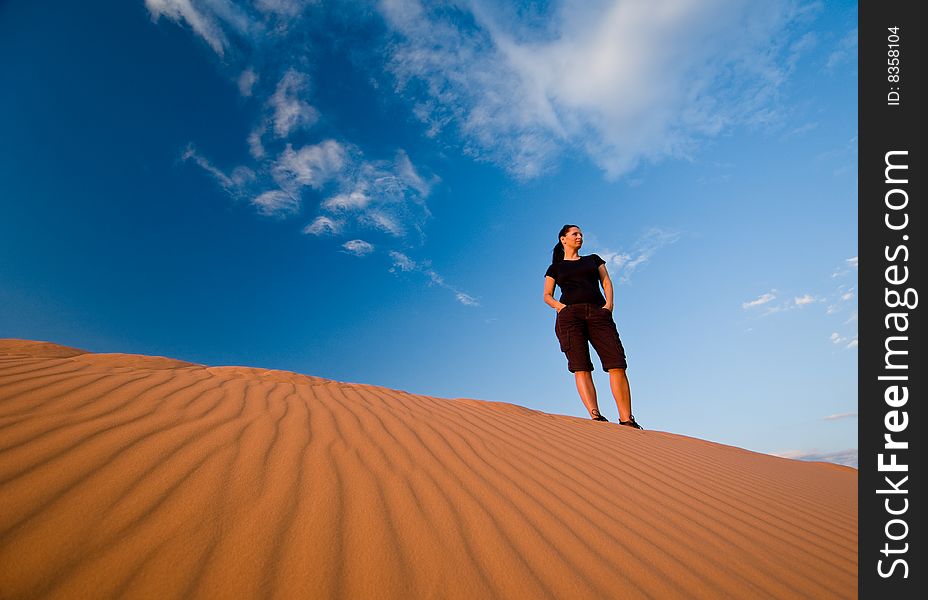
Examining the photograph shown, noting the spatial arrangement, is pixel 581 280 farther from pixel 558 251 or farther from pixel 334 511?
pixel 334 511

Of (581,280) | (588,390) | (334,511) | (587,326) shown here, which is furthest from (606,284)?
(334,511)

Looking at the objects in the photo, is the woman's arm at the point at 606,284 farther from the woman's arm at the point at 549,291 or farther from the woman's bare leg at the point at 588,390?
the woman's bare leg at the point at 588,390

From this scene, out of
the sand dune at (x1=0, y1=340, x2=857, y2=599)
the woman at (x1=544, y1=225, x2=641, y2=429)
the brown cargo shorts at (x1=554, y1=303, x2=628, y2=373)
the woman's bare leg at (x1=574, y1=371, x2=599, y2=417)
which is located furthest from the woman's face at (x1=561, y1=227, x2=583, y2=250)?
the sand dune at (x1=0, y1=340, x2=857, y2=599)

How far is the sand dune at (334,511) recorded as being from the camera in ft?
4.07

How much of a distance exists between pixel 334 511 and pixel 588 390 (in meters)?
4.09

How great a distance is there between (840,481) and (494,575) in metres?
4.59

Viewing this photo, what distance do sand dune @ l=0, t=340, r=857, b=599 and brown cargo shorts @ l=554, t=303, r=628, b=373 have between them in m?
2.18

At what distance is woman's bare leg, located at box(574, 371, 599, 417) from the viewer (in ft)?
16.7

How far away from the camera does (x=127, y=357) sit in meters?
5.00

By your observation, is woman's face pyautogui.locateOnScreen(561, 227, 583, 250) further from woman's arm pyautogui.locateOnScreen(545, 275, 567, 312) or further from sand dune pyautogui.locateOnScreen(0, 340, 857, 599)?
sand dune pyautogui.locateOnScreen(0, 340, 857, 599)

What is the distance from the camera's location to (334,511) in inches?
62.7

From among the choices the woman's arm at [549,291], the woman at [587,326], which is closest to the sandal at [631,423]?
the woman at [587,326]
